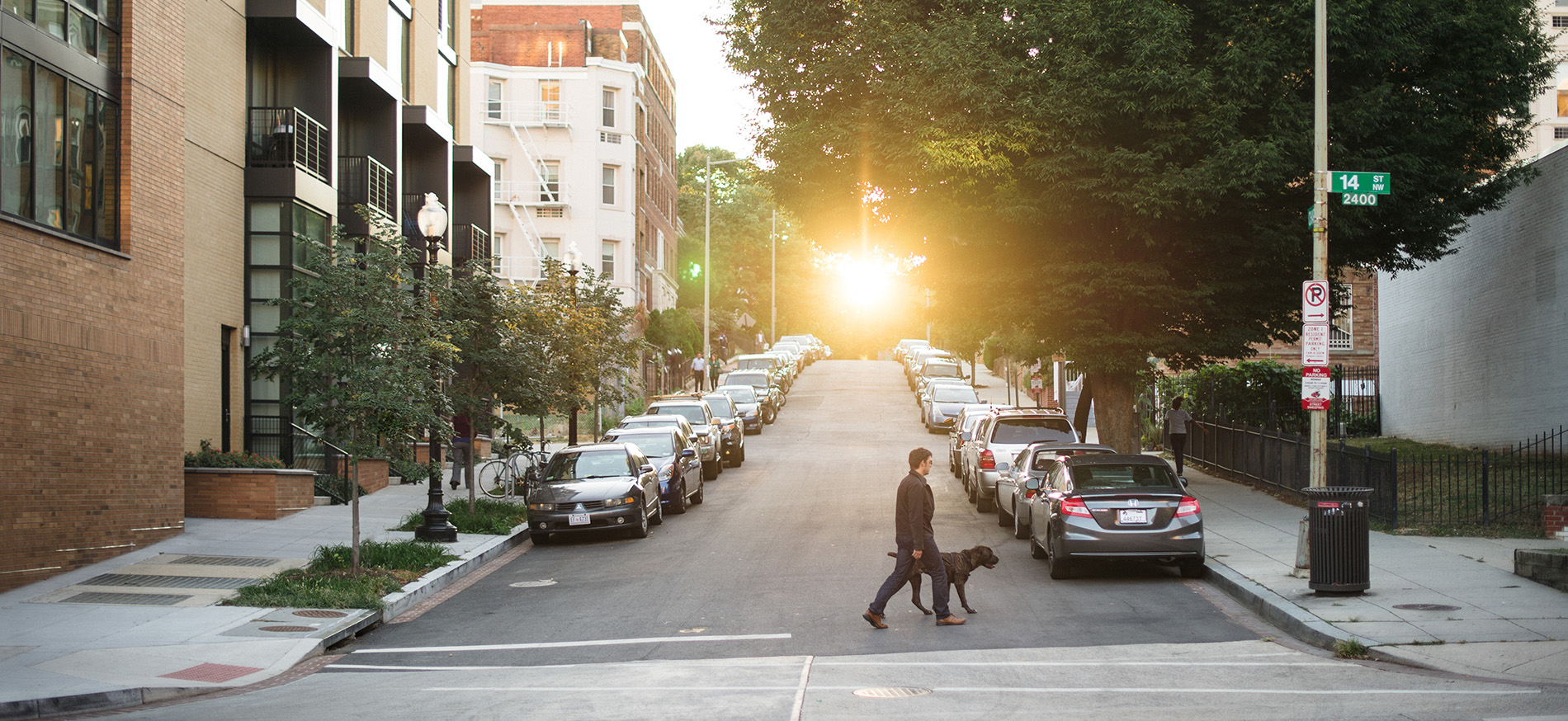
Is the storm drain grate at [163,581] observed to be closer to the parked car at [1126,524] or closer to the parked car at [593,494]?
the parked car at [593,494]

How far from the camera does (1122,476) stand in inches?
564

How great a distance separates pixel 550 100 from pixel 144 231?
126ft

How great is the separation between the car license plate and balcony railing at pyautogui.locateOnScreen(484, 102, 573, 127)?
140ft

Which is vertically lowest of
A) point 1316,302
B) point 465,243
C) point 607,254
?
point 1316,302

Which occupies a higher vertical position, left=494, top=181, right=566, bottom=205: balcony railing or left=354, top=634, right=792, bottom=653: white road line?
left=494, top=181, right=566, bottom=205: balcony railing

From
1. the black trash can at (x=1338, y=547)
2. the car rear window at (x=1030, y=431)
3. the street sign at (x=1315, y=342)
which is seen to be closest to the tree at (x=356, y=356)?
the black trash can at (x=1338, y=547)

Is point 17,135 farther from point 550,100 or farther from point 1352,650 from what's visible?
point 550,100

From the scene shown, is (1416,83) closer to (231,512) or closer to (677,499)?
(677,499)

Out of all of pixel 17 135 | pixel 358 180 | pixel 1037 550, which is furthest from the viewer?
pixel 358 180

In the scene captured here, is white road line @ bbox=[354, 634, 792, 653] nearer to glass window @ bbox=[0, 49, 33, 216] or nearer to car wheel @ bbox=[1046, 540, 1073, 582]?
car wheel @ bbox=[1046, 540, 1073, 582]

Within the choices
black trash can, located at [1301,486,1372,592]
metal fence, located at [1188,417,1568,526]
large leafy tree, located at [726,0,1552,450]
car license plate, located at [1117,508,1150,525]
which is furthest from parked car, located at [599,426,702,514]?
black trash can, located at [1301,486,1372,592]

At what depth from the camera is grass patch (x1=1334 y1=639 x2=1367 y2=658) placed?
9.77 metres

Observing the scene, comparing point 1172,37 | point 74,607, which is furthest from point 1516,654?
point 74,607

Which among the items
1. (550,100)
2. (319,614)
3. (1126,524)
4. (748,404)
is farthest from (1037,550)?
(550,100)
